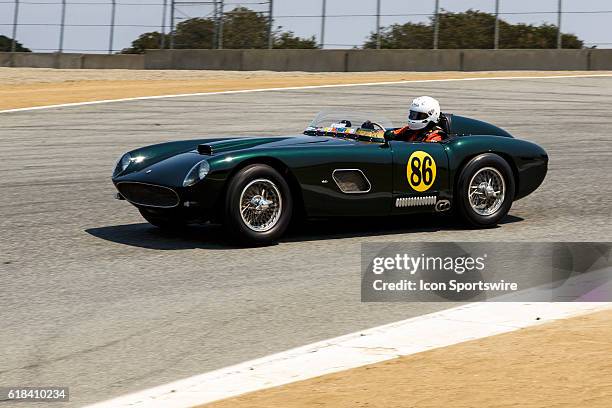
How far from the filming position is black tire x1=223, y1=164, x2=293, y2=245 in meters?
8.50

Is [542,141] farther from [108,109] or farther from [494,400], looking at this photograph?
[494,400]

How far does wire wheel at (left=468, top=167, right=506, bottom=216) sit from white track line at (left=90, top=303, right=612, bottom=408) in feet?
9.11

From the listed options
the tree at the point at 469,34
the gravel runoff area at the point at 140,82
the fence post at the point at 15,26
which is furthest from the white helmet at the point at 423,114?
the fence post at the point at 15,26

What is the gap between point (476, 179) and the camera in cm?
971

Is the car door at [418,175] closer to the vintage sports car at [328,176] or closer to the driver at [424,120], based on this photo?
the vintage sports car at [328,176]

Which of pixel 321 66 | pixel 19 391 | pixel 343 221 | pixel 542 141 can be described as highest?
pixel 321 66

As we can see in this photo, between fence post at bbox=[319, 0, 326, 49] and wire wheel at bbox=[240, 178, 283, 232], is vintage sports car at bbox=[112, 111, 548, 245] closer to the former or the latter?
wire wheel at bbox=[240, 178, 283, 232]

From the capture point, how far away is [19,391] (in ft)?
17.5

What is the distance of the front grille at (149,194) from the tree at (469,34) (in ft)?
81.7

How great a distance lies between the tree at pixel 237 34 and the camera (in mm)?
34656

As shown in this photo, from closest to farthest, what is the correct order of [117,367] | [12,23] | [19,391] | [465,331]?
[19,391] < [117,367] < [465,331] < [12,23]

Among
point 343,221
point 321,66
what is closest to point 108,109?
point 343,221

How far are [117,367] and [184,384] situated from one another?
0.50 meters

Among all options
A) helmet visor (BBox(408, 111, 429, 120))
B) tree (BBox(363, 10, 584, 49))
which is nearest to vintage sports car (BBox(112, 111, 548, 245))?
helmet visor (BBox(408, 111, 429, 120))
